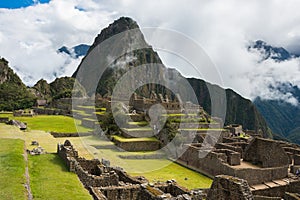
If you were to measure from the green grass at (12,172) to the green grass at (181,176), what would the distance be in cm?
792

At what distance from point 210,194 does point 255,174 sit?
11193 mm

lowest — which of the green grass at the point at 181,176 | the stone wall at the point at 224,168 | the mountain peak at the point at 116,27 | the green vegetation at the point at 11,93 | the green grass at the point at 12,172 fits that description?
the green grass at the point at 181,176

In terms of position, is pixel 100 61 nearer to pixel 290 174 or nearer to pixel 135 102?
pixel 135 102

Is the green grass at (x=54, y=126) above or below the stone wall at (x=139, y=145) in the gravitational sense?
above

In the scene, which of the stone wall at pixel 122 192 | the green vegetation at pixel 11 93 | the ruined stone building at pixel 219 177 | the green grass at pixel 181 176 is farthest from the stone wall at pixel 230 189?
the green vegetation at pixel 11 93

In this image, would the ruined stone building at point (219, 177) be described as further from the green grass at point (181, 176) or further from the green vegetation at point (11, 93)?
the green vegetation at point (11, 93)

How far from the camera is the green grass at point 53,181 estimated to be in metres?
8.62

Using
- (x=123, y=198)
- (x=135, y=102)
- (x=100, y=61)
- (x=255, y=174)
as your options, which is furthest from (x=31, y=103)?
(x=100, y=61)

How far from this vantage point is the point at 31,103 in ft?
239

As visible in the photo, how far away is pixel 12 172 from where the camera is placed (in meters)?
9.83

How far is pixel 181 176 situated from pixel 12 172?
13.0 m

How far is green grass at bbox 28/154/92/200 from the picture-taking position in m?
8.62

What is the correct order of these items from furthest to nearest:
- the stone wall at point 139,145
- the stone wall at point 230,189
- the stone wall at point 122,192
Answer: the stone wall at point 139,145
the stone wall at point 122,192
the stone wall at point 230,189

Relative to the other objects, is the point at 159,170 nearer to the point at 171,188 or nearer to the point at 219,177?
the point at 171,188
